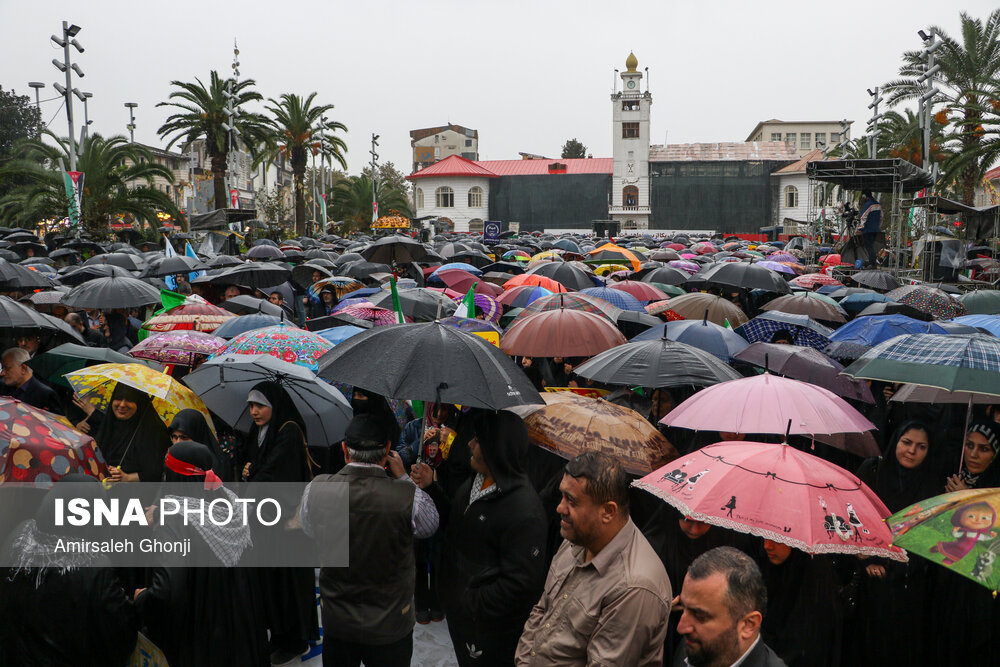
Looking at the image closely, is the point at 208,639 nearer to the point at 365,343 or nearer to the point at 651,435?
the point at 365,343

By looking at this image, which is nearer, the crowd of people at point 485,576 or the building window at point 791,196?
the crowd of people at point 485,576

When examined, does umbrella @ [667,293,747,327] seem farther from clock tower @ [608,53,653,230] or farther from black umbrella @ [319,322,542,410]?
clock tower @ [608,53,653,230]

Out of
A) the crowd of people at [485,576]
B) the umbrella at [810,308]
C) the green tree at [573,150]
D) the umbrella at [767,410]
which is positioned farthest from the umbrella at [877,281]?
the green tree at [573,150]

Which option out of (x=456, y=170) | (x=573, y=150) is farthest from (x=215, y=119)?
(x=573, y=150)

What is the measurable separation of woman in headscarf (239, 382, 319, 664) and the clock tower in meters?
69.0

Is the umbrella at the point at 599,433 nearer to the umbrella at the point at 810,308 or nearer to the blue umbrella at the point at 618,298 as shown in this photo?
the blue umbrella at the point at 618,298

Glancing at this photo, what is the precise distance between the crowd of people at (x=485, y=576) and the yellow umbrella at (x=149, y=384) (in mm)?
106

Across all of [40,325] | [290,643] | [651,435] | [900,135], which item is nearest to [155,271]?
[40,325]

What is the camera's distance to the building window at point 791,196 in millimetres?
70625

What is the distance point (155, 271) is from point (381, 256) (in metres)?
3.66

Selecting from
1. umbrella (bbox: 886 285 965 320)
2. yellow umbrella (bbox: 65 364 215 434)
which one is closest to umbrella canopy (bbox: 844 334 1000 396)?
yellow umbrella (bbox: 65 364 215 434)

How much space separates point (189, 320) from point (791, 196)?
70426mm

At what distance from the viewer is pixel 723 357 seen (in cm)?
707

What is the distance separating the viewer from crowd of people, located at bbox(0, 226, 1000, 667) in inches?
114
